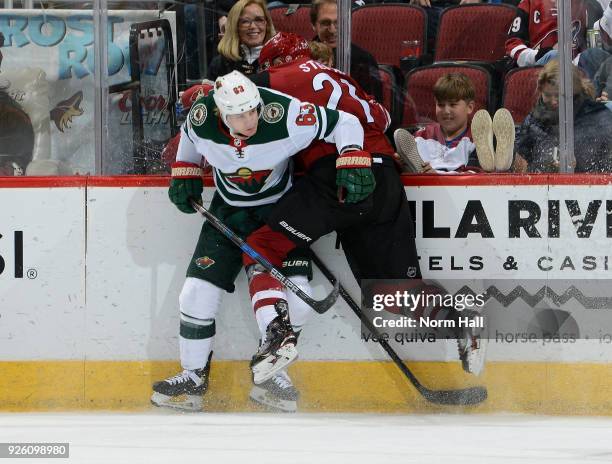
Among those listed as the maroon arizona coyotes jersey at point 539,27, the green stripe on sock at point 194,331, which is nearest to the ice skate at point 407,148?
the maroon arizona coyotes jersey at point 539,27

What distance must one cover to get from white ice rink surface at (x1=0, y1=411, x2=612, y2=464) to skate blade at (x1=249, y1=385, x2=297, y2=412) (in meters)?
0.06

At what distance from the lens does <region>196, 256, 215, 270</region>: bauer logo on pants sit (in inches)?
166

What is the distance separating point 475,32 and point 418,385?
1300 millimetres

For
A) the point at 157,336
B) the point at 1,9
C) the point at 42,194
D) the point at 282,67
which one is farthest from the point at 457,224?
the point at 1,9

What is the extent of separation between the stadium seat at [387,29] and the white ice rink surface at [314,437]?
1.34 metres

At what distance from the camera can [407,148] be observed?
4.32 metres

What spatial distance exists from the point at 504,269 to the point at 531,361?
0.36 m

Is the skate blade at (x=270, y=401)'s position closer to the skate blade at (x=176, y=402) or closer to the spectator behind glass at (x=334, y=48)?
the skate blade at (x=176, y=402)

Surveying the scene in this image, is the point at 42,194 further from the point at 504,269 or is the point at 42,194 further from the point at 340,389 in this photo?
the point at 504,269

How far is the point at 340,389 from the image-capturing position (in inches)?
173

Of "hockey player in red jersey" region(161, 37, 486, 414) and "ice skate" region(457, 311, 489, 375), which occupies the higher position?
"hockey player in red jersey" region(161, 37, 486, 414)

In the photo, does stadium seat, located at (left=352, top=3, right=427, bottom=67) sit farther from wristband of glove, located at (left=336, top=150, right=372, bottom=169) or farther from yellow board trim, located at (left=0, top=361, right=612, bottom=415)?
yellow board trim, located at (left=0, top=361, right=612, bottom=415)

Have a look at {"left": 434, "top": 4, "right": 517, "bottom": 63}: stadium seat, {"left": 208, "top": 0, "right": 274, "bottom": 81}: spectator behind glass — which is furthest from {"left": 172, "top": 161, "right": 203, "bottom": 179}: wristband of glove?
{"left": 434, "top": 4, "right": 517, "bottom": 63}: stadium seat

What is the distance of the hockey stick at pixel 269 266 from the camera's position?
13.5 ft
